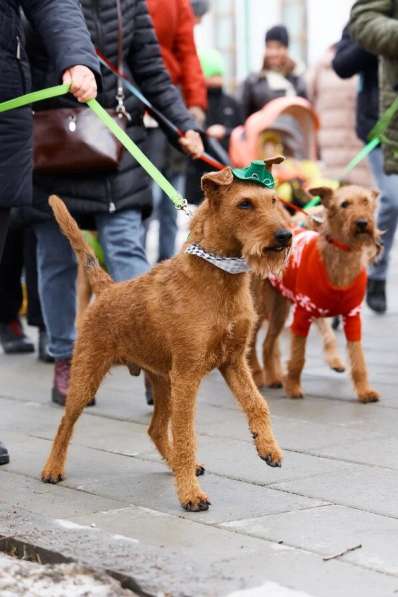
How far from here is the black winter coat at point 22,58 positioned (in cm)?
487

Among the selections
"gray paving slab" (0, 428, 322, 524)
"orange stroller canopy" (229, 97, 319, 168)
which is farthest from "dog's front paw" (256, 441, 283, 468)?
"orange stroller canopy" (229, 97, 319, 168)

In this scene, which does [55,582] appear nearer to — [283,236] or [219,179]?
[283,236]

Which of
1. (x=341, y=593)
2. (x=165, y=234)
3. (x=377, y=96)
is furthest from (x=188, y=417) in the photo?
(x=165, y=234)

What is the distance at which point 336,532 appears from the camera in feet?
12.9

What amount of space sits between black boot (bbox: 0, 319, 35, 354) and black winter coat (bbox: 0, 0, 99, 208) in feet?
11.8

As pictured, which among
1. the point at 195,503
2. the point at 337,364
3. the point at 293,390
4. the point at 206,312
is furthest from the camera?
the point at 337,364

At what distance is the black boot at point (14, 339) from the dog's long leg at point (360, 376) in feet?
9.50

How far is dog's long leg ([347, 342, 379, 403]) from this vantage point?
20.9 feet

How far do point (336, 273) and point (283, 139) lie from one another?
14.0 feet

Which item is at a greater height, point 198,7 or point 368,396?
point 198,7

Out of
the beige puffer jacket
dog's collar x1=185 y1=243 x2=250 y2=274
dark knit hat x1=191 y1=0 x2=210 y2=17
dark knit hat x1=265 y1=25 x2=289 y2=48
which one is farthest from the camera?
dark knit hat x1=191 y1=0 x2=210 y2=17

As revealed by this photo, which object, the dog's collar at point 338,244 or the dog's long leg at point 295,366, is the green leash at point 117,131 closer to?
the dog's collar at point 338,244

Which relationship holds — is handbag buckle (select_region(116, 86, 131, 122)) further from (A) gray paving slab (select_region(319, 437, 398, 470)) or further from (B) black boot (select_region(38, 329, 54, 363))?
(B) black boot (select_region(38, 329, 54, 363))

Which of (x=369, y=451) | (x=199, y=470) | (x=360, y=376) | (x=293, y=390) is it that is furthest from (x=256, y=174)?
(x=293, y=390)
